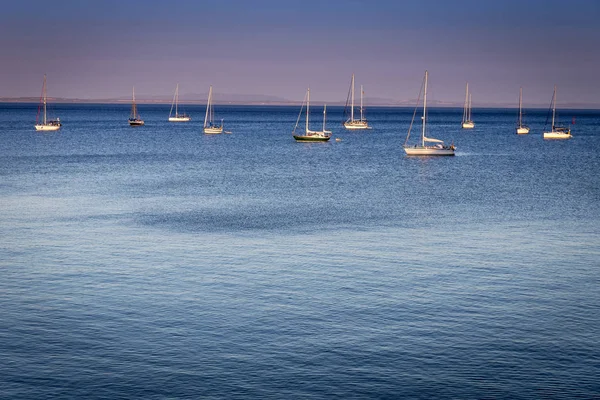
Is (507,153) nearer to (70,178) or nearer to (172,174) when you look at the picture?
(172,174)

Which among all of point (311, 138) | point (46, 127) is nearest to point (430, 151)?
point (311, 138)

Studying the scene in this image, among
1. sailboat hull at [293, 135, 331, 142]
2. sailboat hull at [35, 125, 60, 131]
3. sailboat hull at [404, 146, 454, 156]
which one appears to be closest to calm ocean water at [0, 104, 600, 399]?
sailboat hull at [404, 146, 454, 156]

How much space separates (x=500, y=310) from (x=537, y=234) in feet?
62.1

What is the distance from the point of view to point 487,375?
88.8 ft

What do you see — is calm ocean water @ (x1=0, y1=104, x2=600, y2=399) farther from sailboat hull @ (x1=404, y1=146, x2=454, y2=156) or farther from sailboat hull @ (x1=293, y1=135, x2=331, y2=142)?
sailboat hull @ (x1=293, y1=135, x2=331, y2=142)

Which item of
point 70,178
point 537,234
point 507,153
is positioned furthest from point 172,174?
point 507,153

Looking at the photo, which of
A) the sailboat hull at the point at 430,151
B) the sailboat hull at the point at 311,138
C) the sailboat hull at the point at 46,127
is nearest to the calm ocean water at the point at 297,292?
the sailboat hull at the point at 430,151

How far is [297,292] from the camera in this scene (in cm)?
3678

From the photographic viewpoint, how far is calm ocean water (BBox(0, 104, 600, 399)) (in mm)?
26812

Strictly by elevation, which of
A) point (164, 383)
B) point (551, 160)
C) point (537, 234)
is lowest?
point (164, 383)

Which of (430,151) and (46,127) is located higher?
(46,127)

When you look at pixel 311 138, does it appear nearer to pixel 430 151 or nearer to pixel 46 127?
pixel 430 151

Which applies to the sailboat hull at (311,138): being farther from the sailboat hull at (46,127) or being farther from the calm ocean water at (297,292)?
the calm ocean water at (297,292)

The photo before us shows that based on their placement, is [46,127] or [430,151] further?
[46,127]
